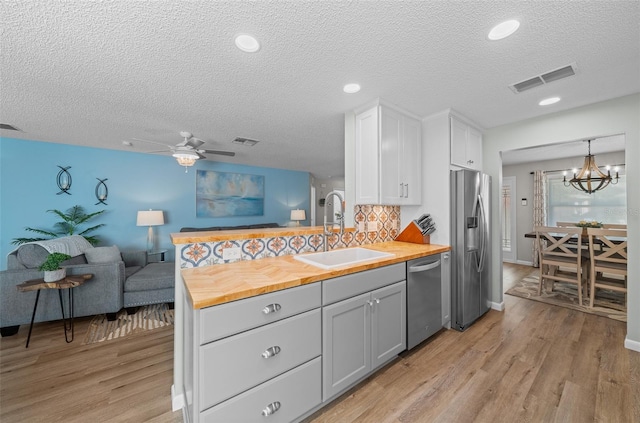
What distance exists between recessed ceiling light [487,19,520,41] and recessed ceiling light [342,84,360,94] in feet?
3.08

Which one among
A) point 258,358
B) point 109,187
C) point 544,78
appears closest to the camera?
point 258,358

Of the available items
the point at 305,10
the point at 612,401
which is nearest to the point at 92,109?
the point at 305,10

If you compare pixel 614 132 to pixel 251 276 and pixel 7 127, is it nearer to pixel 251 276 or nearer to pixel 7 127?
pixel 251 276

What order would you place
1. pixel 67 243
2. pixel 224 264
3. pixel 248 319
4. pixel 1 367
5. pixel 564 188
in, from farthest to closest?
1. pixel 564 188
2. pixel 67 243
3. pixel 1 367
4. pixel 224 264
5. pixel 248 319

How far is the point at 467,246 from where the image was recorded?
261 centimetres

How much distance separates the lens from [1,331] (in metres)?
2.56

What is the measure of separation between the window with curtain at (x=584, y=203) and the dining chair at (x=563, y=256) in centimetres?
159

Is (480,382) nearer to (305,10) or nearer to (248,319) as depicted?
(248,319)

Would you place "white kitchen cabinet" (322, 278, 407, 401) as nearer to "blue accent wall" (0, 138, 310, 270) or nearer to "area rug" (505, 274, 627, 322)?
"area rug" (505, 274, 627, 322)

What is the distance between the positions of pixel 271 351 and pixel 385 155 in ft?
6.35

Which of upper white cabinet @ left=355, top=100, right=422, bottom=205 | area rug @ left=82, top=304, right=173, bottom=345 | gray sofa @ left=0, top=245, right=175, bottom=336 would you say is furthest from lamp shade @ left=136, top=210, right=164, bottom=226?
upper white cabinet @ left=355, top=100, right=422, bottom=205

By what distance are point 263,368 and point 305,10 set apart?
6.18 ft

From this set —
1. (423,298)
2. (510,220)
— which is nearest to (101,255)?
(423,298)

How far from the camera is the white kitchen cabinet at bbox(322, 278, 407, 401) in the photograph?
1.55 meters
